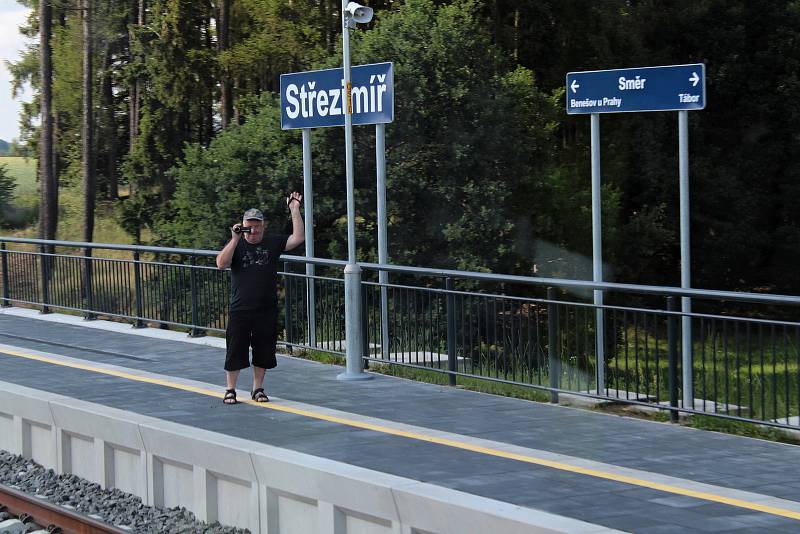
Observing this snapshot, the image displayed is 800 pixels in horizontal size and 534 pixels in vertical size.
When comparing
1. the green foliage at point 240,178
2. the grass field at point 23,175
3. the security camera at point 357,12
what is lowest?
the green foliage at point 240,178


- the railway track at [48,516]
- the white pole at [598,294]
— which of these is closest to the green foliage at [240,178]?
the white pole at [598,294]

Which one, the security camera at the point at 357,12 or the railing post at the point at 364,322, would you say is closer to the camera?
the security camera at the point at 357,12

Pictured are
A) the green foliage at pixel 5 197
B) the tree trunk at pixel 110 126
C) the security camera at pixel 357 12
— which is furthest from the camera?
the green foliage at pixel 5 197

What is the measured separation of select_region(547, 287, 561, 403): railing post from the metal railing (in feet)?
0.04

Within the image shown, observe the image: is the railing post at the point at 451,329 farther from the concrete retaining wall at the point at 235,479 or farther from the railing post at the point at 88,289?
the railing post at the point at 88,289

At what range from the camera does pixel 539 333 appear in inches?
454

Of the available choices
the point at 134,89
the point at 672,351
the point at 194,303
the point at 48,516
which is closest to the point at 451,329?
the point at 672,351

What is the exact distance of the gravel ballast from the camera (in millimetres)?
8484

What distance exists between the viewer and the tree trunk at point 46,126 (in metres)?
41.8

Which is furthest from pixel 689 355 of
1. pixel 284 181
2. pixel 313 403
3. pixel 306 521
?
pixel 284 181

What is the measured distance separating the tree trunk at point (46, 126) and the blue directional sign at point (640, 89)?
3089 cm

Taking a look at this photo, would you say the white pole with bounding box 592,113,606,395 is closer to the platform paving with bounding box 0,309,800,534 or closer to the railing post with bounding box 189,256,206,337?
the platform paving with bounding box 0,309,800,534

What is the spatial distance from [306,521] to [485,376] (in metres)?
4.64

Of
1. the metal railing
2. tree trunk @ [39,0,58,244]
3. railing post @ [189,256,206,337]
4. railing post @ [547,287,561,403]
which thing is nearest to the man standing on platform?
the metal railing
